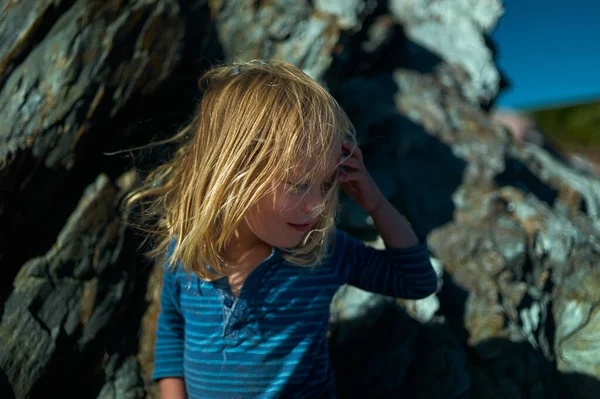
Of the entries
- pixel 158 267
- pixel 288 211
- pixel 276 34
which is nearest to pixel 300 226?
pixel 288 211

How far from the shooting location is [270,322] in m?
2.54

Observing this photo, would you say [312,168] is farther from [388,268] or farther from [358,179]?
[388,268]

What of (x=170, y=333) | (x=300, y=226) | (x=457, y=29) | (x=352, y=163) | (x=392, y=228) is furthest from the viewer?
(x=457, y=29)

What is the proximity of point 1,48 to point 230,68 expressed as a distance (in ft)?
5.28

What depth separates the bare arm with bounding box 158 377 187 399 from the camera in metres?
2.70

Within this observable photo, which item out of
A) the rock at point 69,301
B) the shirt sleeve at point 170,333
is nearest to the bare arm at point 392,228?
the shirt sleeve at point 170,333

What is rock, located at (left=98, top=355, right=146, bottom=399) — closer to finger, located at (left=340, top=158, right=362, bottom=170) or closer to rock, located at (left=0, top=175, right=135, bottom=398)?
rock, located at (left=0, top=175, right=135, bottom=398)

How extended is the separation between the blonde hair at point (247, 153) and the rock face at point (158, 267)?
103 centimetres

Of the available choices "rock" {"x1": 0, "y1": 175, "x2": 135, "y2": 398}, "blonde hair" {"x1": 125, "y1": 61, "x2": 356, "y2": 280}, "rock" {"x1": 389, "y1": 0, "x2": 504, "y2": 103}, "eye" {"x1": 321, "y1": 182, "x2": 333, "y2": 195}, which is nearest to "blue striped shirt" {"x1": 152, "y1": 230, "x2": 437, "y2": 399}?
"blonde hair" {"x1": 125, "y1": 61, "x2": 356, "y2": 280}

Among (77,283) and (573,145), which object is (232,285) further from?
(573,145)

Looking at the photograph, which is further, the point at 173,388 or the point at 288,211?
the point at 173,388

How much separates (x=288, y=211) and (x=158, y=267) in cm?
158

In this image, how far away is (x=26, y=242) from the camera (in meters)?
3.13

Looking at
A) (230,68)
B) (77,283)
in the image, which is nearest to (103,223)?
(77,283)
